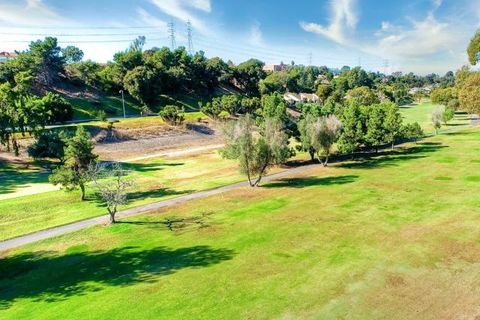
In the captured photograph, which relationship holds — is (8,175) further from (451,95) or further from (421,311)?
(451,95)

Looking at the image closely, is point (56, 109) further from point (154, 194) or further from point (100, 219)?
point (100, 219)

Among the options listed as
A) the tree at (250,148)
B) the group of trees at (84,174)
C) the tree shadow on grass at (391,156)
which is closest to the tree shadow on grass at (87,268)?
the group of trees at (84,174)

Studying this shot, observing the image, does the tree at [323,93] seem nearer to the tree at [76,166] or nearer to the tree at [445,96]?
the tree at [445,96]

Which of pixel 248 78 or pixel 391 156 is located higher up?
pixel 248 78

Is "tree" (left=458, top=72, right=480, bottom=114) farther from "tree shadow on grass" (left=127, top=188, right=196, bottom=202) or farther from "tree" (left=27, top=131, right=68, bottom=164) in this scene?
"tree" (left=27, top=131, right=68, bottom=164)

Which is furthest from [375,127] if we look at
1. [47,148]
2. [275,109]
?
[47,148]

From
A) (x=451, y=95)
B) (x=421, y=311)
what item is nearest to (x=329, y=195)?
(x=421, y=311)
